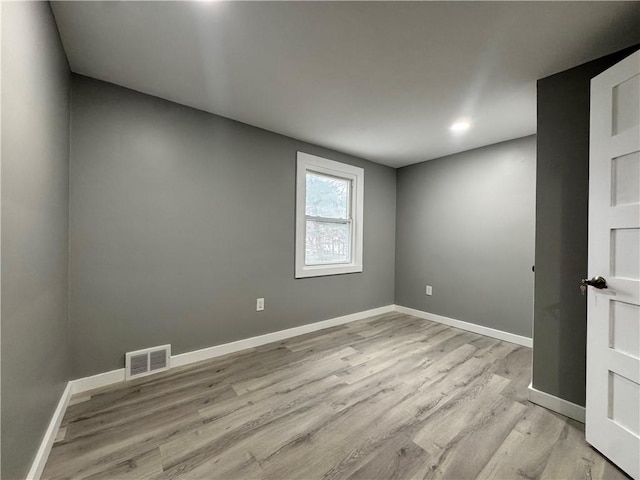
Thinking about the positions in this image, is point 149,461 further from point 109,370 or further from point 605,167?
point 605,167

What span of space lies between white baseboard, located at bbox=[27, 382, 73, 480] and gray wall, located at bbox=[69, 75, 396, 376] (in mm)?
231

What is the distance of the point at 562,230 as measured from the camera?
5.83 ft

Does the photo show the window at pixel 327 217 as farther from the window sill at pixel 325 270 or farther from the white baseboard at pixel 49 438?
the white baseboard at pixel 49 438

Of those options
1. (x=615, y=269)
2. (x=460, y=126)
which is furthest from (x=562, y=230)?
(x=460, y=126)

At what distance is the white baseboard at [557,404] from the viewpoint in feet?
5.50

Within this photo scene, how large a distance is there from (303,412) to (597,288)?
181 cm

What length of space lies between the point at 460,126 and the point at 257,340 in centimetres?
296

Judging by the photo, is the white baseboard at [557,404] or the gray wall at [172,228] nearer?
the white baseboard at [557,404]

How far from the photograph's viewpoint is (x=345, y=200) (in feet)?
12.1

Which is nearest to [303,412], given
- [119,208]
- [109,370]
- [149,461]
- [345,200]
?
[149,461]

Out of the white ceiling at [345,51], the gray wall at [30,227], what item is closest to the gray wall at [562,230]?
the white ceiling at [345,51]

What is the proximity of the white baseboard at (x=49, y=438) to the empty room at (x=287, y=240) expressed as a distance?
19mm

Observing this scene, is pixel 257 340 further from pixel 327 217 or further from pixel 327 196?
pixel 327 196

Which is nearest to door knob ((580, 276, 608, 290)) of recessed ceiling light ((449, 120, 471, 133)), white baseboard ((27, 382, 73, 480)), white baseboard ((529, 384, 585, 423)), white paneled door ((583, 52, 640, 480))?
white paneled door ((583, 52, 640, 480))
